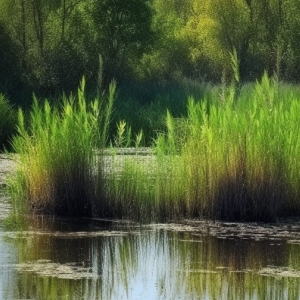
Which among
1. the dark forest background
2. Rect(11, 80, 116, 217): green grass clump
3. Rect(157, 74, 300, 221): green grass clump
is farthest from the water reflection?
the dark forest background

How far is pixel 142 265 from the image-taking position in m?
7.45

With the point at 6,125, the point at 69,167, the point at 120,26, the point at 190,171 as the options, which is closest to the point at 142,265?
the point at 190,171

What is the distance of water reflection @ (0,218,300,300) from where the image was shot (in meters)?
6.54

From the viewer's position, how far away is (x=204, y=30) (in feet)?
132

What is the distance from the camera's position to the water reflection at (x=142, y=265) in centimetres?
654

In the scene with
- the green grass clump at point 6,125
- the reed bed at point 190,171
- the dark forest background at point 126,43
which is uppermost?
the dark forest background at point 126,43

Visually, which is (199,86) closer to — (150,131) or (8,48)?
(8,48)

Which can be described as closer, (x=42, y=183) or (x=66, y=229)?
(x=66, y=229)

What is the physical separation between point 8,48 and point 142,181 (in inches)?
758

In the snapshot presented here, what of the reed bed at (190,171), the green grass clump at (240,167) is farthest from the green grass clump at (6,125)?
the green grass clump at (240,167)

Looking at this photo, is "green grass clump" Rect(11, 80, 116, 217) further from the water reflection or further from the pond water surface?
the water reflection

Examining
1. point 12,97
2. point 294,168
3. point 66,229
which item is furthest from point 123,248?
point 12,97

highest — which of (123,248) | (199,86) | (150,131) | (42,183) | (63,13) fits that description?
(63,13)

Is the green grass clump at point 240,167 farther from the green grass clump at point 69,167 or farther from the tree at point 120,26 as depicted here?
the tree at point 120,26
